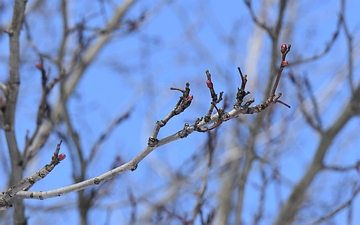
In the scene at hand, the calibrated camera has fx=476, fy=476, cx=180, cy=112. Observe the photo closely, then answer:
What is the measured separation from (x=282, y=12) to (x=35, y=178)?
2.18 m

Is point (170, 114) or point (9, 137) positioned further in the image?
point (9, 137)

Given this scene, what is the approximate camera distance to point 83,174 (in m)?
3.40

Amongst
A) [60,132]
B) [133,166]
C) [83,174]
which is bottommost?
[133,166]

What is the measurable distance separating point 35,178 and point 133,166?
0.31 meters

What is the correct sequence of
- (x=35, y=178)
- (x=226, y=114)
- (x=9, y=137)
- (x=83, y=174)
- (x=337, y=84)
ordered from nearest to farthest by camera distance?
(x=226, y=114) → (x=35, y=178) → (x=9, y=137) → (x=83, y=174) → (x=337, y=84)

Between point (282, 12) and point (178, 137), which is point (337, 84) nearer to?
point (282, 12)

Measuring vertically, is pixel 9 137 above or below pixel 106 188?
below

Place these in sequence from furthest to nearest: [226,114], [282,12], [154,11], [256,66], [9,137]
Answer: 1. [256,66]
2. [154,11]
3. [282,12]
4. [9,137]
5. [226,114]

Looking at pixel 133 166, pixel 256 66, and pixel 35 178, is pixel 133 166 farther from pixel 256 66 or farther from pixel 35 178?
pixel 256 66

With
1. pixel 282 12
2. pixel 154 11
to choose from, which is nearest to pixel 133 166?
pixel 282 12

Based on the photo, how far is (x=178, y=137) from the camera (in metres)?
1.36

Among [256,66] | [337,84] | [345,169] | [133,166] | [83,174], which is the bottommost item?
[133,166]

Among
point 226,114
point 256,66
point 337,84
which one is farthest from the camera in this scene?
point 256,66

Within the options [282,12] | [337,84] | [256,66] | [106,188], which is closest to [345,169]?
[282,12]
